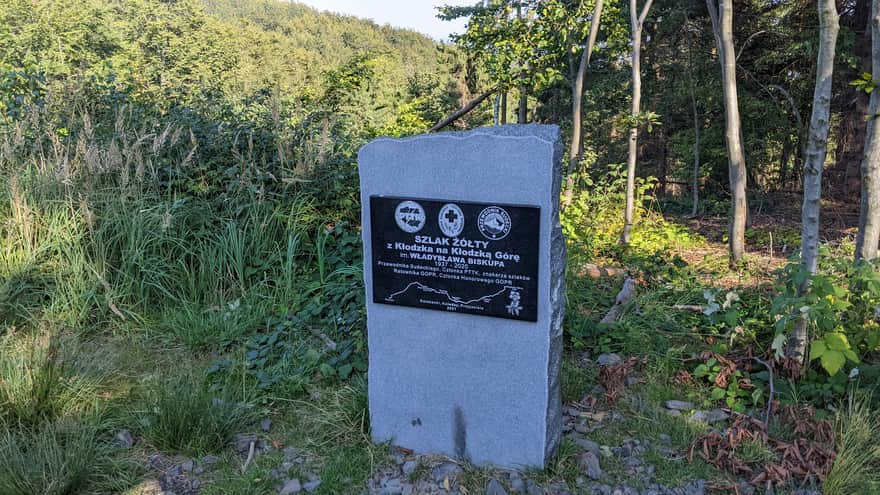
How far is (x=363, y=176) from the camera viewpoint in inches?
119

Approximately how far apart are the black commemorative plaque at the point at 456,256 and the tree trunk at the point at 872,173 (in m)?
2.86

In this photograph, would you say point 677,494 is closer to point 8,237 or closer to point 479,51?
point 8,237

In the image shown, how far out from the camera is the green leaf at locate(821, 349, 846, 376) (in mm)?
2930

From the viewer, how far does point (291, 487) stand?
2.79 m

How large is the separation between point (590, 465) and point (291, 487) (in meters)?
1.45

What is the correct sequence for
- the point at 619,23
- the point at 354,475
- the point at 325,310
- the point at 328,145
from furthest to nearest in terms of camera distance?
1. the point at 619,23
2. the point at 328,145
3. the point at 325,310
4. the point at 354,475

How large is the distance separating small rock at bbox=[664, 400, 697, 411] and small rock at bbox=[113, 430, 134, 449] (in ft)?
9.78

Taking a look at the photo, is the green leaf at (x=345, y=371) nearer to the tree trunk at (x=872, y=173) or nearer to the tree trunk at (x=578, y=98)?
the tree trunk at (x=872, y=173)

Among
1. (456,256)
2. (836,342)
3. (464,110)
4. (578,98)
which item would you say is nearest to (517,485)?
(456,256)

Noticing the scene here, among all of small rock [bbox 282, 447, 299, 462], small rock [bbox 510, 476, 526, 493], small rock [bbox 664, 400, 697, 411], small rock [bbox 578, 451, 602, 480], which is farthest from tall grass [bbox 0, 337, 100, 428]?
small rock [bbox 664, 400, 697, 411]

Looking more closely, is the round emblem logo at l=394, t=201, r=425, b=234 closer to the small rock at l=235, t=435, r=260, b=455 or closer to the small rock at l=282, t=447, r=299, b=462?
the small rock at l=282, t=447, r=299, b=462

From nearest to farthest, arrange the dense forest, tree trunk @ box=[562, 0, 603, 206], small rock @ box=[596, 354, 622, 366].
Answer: the dense forest
small rock @ box=[596, 354, 622, 366]
tree trunk @ box=[562, 0, 603, 206]

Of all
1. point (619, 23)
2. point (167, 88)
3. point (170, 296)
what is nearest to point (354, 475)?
point (170, 296)

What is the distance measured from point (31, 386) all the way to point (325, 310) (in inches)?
75.9
